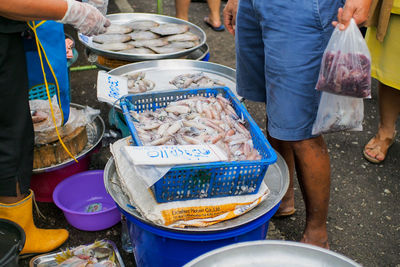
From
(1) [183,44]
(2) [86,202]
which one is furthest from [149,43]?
(2) [86,202]

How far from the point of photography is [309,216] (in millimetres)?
2447

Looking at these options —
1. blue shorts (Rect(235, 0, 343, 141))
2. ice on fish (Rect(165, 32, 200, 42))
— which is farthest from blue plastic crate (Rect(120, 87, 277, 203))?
ice on fish (Rect(165, 32, 200, 42))

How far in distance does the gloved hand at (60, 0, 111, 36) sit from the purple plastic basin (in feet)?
3.78

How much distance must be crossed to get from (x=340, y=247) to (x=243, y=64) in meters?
1.43

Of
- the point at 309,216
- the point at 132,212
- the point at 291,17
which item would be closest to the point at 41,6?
the point at 132,212

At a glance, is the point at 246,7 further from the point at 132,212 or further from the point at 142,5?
the point at 142,5

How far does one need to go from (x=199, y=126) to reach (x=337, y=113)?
2.36ft

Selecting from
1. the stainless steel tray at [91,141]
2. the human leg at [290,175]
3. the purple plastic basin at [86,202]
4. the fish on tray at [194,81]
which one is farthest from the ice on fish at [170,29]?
the human leg at [290,175]

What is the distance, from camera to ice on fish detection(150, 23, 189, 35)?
418 cm

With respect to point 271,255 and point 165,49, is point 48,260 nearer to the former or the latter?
point 271,255

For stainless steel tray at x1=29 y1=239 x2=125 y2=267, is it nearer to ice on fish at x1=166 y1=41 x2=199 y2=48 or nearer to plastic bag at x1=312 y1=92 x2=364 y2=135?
plastic bag at x1=312 y1=92 x2=364 y2=135

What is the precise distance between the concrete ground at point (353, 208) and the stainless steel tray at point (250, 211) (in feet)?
2.37

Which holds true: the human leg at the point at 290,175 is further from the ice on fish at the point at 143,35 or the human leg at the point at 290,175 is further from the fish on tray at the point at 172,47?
the ice on fish at the point at 143,35

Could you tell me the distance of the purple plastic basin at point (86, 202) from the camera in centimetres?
276
